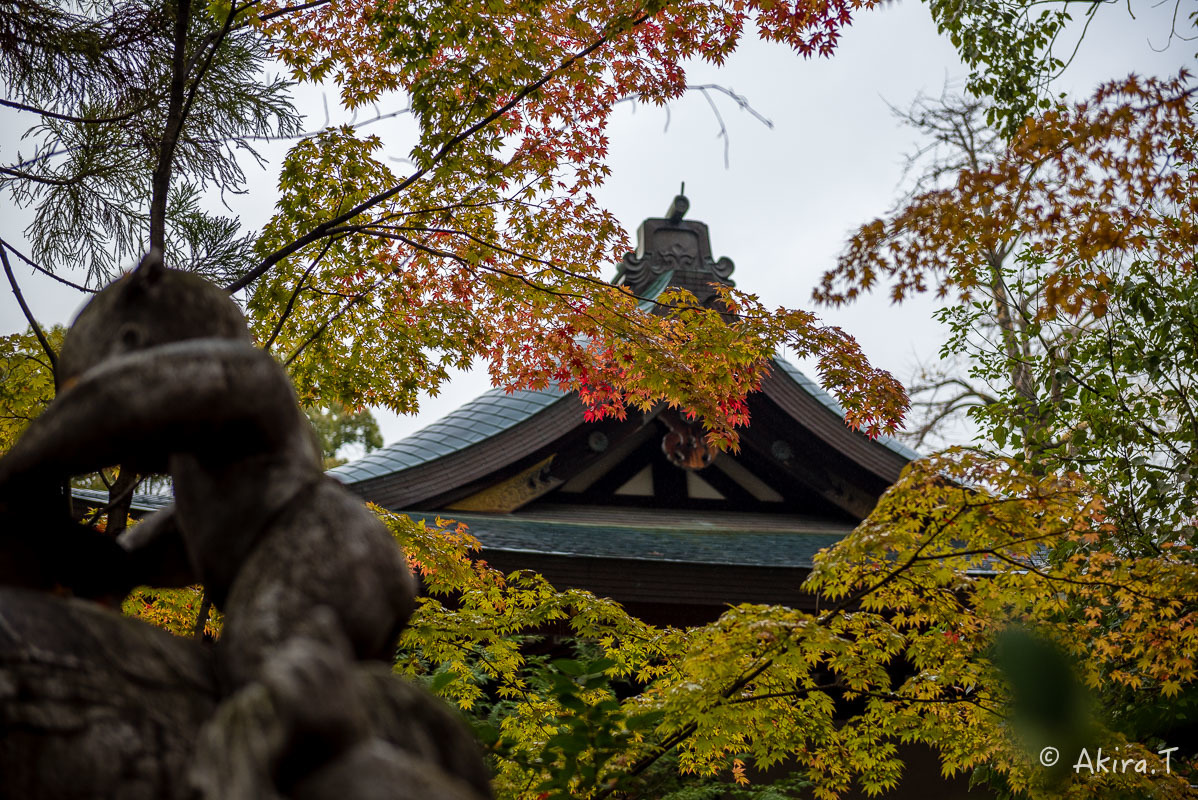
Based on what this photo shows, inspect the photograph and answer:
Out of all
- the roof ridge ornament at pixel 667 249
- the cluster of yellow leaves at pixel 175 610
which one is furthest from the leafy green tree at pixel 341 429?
the cluster of yellow leaves at pixel 175 610

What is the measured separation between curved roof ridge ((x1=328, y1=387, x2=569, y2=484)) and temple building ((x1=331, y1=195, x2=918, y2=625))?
0.02m

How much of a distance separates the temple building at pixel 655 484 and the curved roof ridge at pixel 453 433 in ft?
0.08

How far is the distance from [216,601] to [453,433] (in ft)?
20.9

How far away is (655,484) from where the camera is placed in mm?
8688

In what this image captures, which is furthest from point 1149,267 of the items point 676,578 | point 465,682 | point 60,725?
point 60,725

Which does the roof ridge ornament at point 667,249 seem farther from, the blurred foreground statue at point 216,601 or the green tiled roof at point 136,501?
the blurred foreground statue at point 216,601

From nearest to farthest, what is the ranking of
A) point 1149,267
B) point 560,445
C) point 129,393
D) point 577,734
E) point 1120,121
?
point 129,393
point 577,734
point 1120,121
point 1149,267
point 560,445

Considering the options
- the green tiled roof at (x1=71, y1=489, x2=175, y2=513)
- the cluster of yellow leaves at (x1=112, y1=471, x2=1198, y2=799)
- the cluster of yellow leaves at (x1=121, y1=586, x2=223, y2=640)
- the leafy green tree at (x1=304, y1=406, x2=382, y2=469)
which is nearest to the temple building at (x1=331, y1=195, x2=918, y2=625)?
the green tiled roof at (x1=71, y1=489, x2=175, y2=513)

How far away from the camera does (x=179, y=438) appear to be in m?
1.45

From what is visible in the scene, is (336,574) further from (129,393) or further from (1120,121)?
(1120,121)

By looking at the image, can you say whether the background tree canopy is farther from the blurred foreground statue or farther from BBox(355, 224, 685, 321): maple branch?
the blurred foreground statue

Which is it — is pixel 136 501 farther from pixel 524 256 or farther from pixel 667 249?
pixel 667 249

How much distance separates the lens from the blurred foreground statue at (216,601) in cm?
118

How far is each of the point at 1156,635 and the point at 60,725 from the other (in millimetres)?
4477
